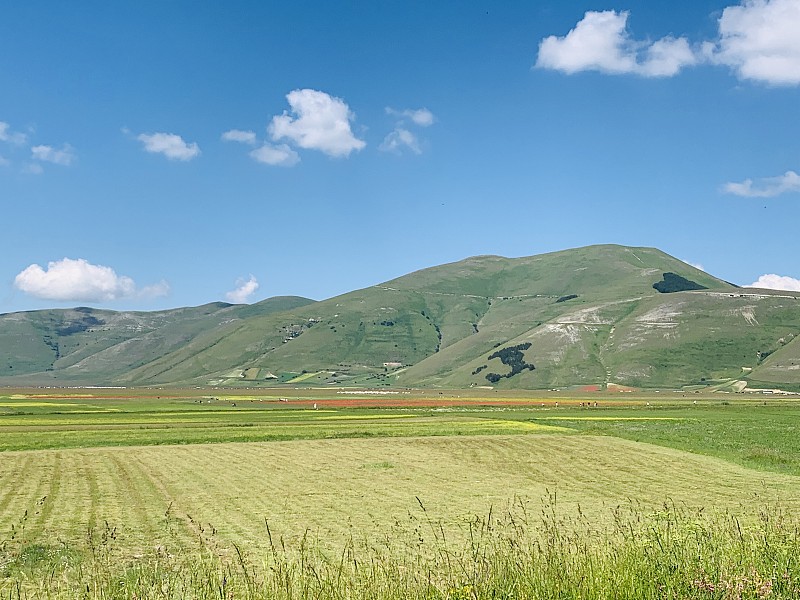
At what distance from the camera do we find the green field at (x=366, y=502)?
13977 mm

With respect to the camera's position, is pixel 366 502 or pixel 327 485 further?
pixel 327 485

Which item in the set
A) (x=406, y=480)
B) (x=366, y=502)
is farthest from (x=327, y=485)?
(x=366, y=502)

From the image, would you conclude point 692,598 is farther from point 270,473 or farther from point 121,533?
point 270,473

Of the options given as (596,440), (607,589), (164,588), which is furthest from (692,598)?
(596,440)

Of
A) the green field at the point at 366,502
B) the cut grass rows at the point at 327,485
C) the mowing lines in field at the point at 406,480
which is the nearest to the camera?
the green field at the point at 366,502

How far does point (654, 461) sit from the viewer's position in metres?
43.0

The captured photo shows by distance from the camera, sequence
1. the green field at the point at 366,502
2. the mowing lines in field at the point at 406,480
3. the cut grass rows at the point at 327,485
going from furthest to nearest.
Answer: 1. the mowing lines in field at the point at 406,480
2. the cut grass rows at the point at 327,485
3. the green field at the point at 366,502

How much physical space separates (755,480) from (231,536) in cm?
2587

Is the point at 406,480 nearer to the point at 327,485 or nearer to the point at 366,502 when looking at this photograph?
the point at 327,485

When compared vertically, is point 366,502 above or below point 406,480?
above

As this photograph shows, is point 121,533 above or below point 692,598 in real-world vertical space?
below

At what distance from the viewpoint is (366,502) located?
92.8 ft

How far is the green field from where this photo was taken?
45.9 ft

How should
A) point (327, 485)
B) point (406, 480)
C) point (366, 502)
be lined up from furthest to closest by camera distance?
1. point (406, 480)
2. point (327, 485)
3. point (366, 502)
